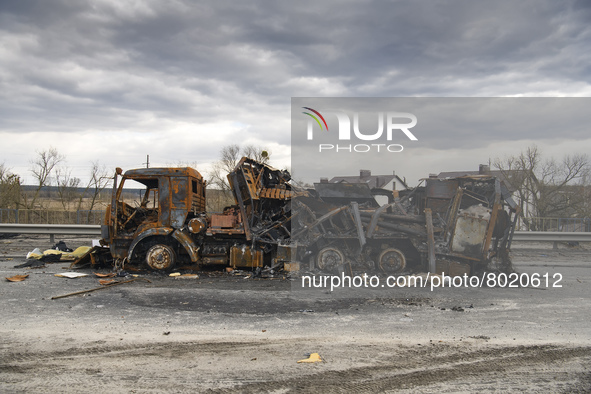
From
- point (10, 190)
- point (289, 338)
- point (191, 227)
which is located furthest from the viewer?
point (10, 190)

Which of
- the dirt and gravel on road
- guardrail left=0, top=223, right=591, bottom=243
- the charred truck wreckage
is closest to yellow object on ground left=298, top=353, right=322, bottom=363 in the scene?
the dirt and gravel on road

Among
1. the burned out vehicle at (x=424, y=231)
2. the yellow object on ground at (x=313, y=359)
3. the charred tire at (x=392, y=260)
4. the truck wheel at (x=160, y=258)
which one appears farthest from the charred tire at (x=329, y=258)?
the yellow object on ground at (x=313, y=359)

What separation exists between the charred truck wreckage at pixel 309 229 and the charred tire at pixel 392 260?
0.02 metres

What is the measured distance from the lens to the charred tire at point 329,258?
9.61 metres

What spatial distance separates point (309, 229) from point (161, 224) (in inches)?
135

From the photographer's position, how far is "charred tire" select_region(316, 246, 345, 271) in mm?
9609

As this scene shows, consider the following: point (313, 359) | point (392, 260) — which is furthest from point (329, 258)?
point (313, 359)

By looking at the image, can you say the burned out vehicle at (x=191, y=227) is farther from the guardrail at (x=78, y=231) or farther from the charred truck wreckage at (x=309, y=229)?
the guardrail at (x=78, y=231)

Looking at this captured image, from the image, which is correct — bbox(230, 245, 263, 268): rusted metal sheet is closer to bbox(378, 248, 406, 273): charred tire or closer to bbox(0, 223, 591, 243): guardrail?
bbox(378, 248, 406, 273): charred tire

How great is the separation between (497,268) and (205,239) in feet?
21.8

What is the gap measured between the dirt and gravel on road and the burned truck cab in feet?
4.00

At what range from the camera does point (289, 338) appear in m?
5.21

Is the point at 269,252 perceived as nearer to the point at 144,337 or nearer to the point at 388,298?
the point at 388,298

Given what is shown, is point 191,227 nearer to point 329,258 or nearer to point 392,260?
point 329,258
